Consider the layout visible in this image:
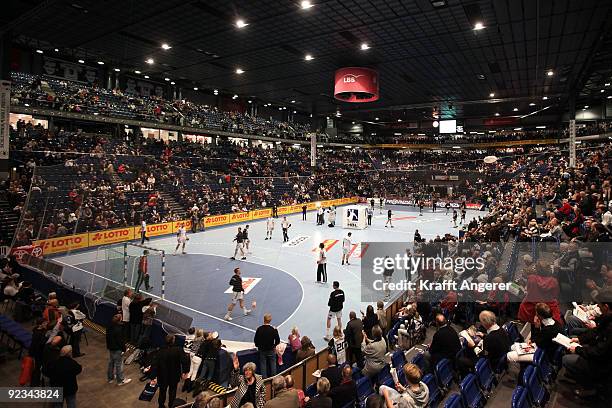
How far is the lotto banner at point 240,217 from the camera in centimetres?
3041

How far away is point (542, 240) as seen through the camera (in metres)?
10.6

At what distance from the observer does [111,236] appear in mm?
20484

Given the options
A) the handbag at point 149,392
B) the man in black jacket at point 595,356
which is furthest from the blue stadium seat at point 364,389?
the handbag at point 149,392

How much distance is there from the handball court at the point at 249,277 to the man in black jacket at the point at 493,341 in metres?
4.80

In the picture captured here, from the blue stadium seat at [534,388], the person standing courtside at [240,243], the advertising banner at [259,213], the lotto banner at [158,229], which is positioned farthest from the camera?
the advertising banner at [259,213]

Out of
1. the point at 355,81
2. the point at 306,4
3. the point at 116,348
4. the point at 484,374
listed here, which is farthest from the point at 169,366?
the point at 355,81

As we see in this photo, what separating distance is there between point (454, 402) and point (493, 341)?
1707mm

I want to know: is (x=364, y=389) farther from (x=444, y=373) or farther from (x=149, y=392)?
(x=149, y=392)

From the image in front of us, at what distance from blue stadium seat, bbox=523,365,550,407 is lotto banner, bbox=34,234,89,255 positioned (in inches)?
757

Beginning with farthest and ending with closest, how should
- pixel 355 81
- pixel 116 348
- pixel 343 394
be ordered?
pixel 355 81
pixel 116 348
pixel 343 394

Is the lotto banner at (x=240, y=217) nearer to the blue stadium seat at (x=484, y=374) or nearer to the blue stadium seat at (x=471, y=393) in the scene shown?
the blue stadium seat at (x=484, y=374)

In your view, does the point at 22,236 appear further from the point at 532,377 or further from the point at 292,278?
the point at 532,377

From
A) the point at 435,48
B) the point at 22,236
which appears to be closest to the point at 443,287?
the point at 435,48

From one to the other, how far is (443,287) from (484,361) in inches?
182
